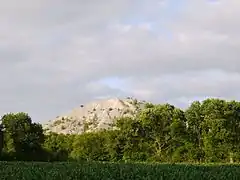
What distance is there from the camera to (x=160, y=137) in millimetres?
84625

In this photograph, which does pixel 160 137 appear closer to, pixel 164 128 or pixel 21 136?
pixel 164 128

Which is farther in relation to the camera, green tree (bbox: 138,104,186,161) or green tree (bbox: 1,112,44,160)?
green tree (bbox: 138,104,186,161)

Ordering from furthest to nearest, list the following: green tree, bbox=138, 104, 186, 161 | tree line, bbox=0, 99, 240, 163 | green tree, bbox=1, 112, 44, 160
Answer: green tree, bbox=138, 104, 186, 161
green tree, bbox=1, 112, 44, 160
tree line, bbox=0, 99, 240, 163

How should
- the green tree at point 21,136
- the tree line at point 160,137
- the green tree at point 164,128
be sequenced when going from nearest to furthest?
1. the tree line at point 160,137
2. the green tree at point 21,136
3. the green tree at point 164,128

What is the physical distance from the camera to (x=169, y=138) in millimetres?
83562

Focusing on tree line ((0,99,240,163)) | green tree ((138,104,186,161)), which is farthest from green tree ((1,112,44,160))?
green tree ((138,104,186,161))

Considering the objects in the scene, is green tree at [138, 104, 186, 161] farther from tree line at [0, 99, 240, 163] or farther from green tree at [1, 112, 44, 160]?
green tree at [1, 112, 44, 160]

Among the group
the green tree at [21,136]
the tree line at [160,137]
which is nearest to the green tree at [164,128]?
the tree line at [160,137]

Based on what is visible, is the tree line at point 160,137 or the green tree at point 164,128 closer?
the tree line at point 160,137

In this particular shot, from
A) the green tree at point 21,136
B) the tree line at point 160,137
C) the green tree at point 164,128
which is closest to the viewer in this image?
the tree line at point 160,137

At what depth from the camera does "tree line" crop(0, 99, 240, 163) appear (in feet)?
260

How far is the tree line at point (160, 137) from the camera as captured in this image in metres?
79.1

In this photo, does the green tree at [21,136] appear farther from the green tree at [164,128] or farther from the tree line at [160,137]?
the green tree at [164,128]

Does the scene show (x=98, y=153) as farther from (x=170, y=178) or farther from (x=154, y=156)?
(x=170, y=178)
